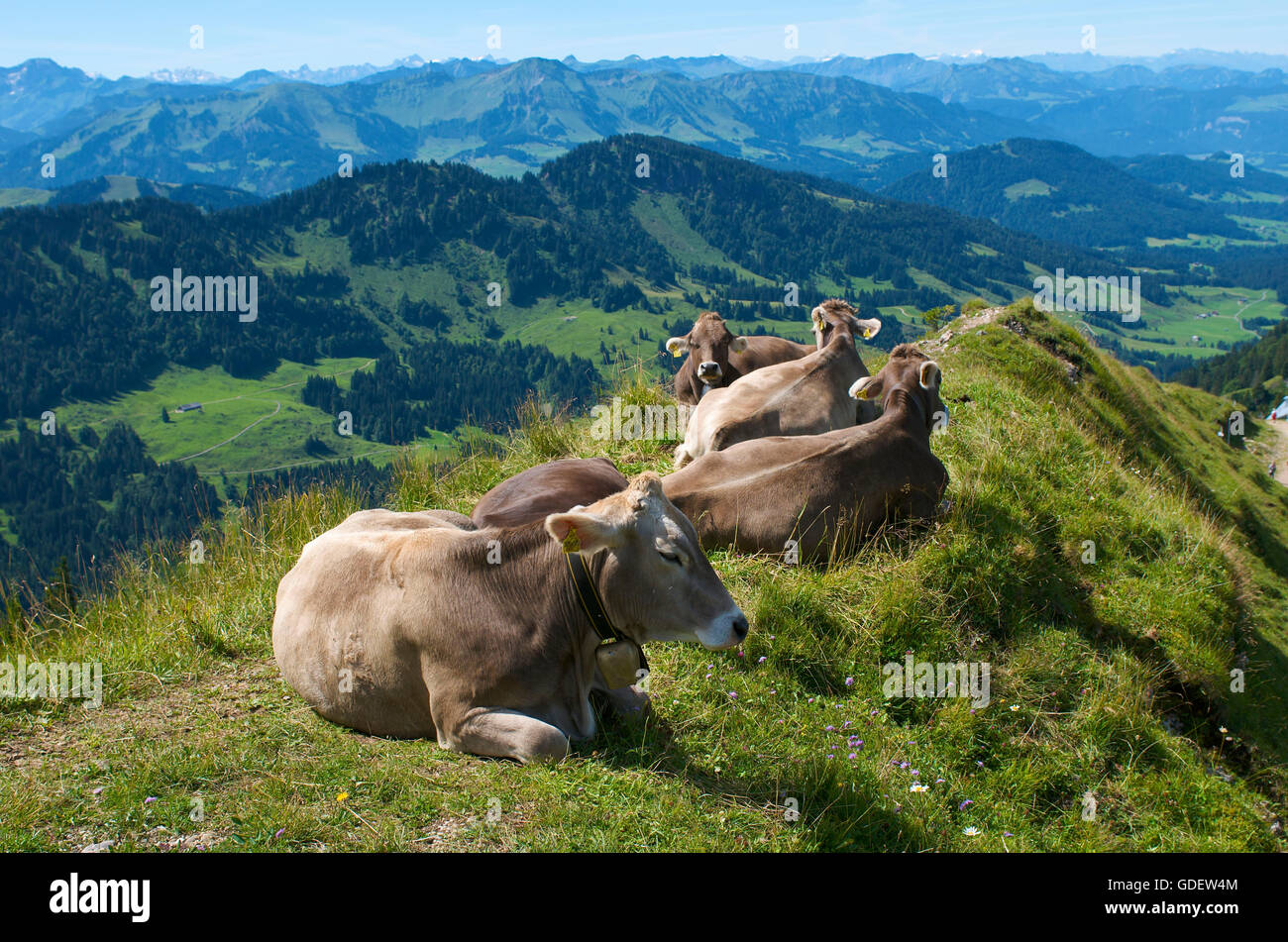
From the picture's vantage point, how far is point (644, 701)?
6777 millimetres

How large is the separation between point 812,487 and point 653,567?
163 inches

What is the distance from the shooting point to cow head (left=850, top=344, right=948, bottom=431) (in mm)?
11219

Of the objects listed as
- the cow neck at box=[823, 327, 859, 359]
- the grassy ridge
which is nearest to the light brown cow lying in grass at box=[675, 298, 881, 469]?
the cow neck at box=[823, 327, 859, 359]

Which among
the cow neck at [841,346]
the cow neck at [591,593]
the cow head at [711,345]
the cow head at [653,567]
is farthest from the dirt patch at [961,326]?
the cow neck at [591,593]

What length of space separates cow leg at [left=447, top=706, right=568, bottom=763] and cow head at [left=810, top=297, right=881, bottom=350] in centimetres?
989

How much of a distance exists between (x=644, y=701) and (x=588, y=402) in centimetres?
1303

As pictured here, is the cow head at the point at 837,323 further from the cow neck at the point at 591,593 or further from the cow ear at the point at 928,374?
the cow neck at the point at 591,593

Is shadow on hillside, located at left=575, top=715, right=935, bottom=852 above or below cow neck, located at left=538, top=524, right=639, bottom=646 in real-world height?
below

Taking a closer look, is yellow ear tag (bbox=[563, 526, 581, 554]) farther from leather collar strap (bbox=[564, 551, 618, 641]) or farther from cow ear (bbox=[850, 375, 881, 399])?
cow ear (bbox=[850, 375, 881, 399])

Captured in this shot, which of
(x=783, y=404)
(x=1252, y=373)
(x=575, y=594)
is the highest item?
(x=783, y=404)

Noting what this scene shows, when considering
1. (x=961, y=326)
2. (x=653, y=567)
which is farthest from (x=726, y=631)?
(x=961, y=326)

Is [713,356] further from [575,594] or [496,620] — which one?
[496,620]

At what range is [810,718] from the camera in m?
7.32

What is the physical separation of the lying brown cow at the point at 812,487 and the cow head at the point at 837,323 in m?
3.97
